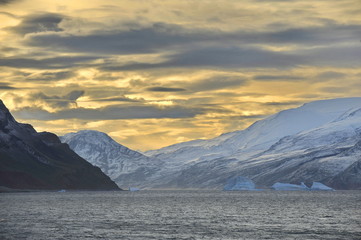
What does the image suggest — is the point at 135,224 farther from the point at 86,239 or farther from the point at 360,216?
the point at 360,216

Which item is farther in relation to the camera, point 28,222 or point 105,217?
point 105,217

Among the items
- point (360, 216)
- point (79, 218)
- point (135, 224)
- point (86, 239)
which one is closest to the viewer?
point (86, 239)

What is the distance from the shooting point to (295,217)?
187 meters

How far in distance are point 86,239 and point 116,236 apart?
7.97 meters

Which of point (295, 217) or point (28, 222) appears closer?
point (28, 222)

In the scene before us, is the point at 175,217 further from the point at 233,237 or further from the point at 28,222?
the point at 233,237

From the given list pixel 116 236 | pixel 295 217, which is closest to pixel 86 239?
pixel 116 236

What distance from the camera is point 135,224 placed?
161750 mm

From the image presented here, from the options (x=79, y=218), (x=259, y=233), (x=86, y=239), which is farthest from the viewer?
(x=79, y=218)

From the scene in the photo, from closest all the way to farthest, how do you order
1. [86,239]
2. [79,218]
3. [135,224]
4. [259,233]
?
[86,239], [259,233], [135,224], [79,218]

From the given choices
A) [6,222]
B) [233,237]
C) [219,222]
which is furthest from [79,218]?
[233,237]

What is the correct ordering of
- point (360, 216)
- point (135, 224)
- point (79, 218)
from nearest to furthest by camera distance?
point (135, 224) < point (79, 218) < point (360, 216)

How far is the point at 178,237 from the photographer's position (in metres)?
129

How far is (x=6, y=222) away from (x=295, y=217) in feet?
263
